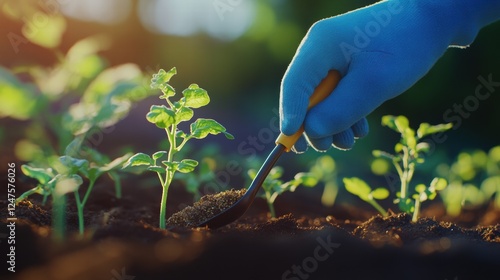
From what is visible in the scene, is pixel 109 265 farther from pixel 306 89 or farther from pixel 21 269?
pixel 306 89

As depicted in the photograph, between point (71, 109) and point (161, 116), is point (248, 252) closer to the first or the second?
point (161, 116)

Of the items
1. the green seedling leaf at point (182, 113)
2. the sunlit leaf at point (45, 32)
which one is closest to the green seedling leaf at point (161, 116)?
the green seedling leaf at point (182, 113)

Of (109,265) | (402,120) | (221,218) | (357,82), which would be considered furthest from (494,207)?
(109,265)

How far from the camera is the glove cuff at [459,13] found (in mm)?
1778

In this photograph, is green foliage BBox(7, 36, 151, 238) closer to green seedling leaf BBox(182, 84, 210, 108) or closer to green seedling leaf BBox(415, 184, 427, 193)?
green seedling leaf BBox(182, 84, 210, 108)

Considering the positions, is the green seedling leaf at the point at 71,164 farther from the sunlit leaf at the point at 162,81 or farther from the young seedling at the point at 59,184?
the sunlit leaf at the point at 162,81

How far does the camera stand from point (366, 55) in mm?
1693

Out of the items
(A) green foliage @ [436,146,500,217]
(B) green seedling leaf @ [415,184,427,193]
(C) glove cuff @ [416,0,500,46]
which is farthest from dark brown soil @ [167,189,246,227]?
(A) green foliage @ [436,146,500,217]

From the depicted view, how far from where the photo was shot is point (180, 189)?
2.49 meters

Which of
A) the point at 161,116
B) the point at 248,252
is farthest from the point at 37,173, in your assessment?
the point at 248,252

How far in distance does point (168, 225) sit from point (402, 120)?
1076mm

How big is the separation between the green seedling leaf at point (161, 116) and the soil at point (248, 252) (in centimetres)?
29

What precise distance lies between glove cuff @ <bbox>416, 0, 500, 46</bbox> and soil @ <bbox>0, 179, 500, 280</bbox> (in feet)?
2.38

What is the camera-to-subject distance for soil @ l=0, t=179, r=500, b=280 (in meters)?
1.08
